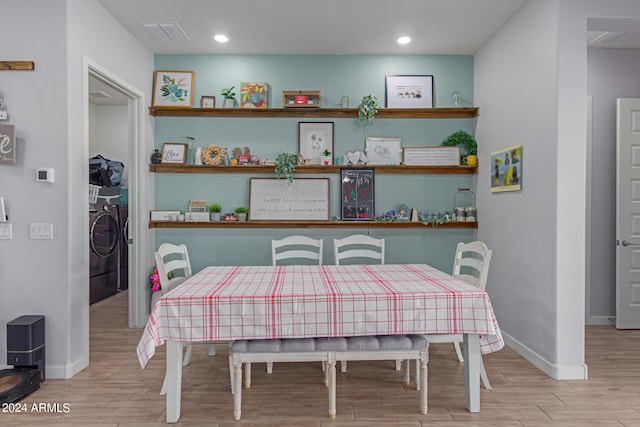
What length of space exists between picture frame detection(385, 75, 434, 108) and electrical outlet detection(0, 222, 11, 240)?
11.3 ft

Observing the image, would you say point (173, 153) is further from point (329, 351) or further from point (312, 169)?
point (329, 351)

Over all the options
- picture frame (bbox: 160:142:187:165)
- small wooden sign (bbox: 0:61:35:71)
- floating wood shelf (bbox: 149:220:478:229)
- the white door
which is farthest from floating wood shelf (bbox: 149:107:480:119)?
the white door

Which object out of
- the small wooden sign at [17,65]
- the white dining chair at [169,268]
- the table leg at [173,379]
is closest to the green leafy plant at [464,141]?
the white dining chair at [169,268]

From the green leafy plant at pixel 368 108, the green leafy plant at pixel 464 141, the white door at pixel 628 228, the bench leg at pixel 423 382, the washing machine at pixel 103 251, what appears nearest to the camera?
the bench leg at pixel 423 382

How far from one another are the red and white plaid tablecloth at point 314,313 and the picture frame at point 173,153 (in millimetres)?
2210

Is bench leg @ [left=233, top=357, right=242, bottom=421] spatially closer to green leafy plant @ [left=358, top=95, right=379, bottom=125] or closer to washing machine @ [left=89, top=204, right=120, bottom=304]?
green leafy plant @ [left=358, top=95, right=379, bottom=125]

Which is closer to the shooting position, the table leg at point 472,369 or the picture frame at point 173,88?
the table leg at point 472,369

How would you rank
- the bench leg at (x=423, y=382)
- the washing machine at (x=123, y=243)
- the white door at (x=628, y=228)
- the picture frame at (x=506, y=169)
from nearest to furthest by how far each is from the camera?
the bench leg at (x=423, y=382) → the picture frame at (x=506, y=169) → the white door at (x=628, y=228) → the washing machine at (x=123, y=243)

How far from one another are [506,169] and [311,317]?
2354 millimetres

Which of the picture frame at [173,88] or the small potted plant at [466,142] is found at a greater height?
the picture frame at [173,88]

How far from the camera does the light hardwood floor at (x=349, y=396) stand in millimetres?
2293

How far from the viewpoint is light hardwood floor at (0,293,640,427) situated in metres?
2.29

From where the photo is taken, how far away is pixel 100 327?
4070 mm

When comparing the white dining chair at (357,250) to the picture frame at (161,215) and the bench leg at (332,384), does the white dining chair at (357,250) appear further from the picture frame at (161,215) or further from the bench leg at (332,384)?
the picture frame at (161,215)
